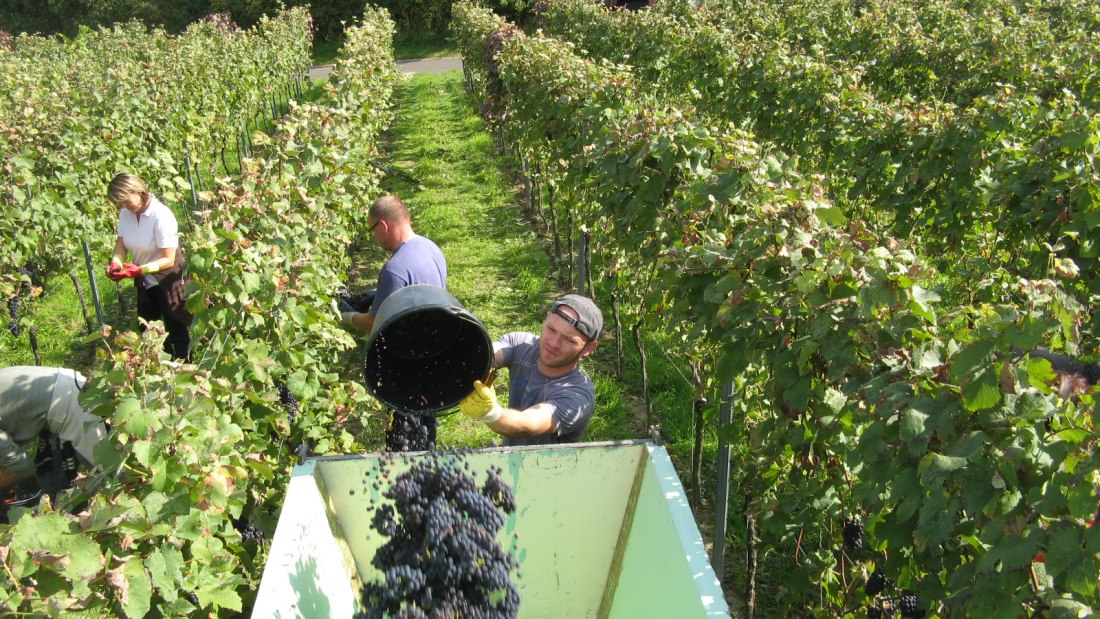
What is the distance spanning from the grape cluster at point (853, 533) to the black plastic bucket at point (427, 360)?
47.5 inches

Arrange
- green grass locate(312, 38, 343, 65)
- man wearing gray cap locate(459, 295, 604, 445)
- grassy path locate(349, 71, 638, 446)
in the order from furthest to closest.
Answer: green grass locate(312, 38, 343, 65)
grassy path locate(349, 71, 638, 446)
man wearing gray cap locate(459, 295, 604, 445)

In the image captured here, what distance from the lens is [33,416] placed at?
328 centimetres

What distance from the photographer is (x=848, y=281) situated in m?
2.02

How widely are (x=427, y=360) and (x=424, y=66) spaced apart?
68.0 feet

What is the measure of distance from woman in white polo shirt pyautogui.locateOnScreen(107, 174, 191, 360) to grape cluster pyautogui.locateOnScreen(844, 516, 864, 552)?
3.67 meters

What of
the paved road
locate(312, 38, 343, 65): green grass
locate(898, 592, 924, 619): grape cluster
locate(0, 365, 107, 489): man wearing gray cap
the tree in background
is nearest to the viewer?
locate(898, 592, 924, 619): grape cluster

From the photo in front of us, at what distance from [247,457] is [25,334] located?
4.95 meters

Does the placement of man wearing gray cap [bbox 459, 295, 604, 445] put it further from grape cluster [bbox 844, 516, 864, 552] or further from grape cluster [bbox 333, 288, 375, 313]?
grape cluster [bbox 333, 288, 375, 313]

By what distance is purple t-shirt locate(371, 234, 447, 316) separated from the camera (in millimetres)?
3527

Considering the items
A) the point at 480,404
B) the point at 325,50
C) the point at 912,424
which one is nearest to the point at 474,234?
the point at 480,404

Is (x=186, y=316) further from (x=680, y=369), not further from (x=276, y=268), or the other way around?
(x=680, y=369)

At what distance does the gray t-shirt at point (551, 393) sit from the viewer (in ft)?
8.98

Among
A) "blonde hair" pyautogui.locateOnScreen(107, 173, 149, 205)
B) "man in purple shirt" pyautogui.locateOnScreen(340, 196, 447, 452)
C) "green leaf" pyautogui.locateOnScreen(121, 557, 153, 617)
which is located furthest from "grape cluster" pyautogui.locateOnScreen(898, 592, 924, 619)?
"blonde hair" pyautogui.locateOnScreen(107, 173, 149, 205)

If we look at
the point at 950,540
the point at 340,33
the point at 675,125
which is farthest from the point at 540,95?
the point at 340,33
